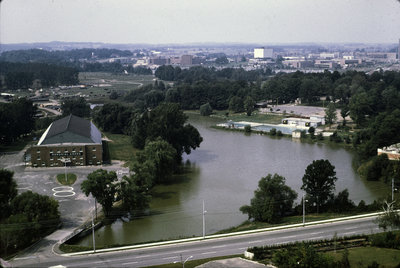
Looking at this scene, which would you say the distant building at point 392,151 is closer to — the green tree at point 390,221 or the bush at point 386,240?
the green tree at point 390,221

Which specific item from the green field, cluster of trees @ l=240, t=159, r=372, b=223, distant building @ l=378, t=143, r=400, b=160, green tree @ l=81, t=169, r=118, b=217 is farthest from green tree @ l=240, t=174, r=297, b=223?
the green field

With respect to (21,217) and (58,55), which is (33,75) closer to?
(21,217)

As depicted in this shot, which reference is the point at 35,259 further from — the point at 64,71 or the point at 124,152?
the point at 64,71

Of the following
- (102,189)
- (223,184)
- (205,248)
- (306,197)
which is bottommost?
(223,184)

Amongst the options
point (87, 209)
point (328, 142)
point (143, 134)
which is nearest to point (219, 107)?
point (328, 142)

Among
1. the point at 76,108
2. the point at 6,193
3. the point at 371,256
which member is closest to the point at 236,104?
the point at 76,108
